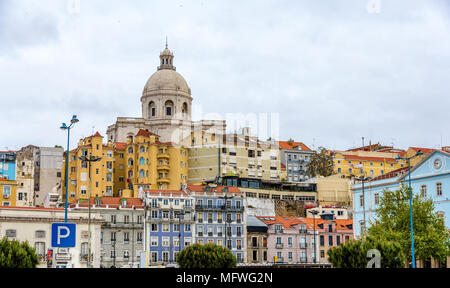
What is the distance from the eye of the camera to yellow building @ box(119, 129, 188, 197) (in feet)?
472

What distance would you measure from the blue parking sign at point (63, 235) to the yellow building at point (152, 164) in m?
116

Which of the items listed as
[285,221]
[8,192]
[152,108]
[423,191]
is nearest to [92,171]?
[8,192]

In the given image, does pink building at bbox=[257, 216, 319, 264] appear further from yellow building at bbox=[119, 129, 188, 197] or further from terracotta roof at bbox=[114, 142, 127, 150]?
terracotta roof at bbox=[114, 142, 127, 150]

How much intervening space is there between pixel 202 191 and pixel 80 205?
2308 cm

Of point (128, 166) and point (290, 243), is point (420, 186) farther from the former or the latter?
point (128, 166)

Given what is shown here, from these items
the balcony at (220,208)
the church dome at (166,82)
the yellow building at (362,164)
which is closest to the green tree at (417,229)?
the balcony at (220,208)

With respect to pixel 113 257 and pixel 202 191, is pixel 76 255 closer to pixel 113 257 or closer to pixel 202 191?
pixel 113 257

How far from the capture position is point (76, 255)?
91312 millimetres

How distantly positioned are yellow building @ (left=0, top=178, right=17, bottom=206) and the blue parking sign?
343 ft

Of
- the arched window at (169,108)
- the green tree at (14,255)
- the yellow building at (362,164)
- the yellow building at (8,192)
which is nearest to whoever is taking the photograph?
the green tree at (14,255)

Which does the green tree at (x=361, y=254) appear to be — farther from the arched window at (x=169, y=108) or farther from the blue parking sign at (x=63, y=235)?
the arched window at (x=169, y=108)

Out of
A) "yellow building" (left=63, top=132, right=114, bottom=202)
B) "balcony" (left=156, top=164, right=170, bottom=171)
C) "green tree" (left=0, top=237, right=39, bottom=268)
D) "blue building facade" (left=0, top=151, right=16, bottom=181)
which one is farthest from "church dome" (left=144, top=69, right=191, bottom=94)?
"green tree" (left=0, top=237, right=39, bottom=268)

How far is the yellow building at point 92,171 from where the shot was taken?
138 m
